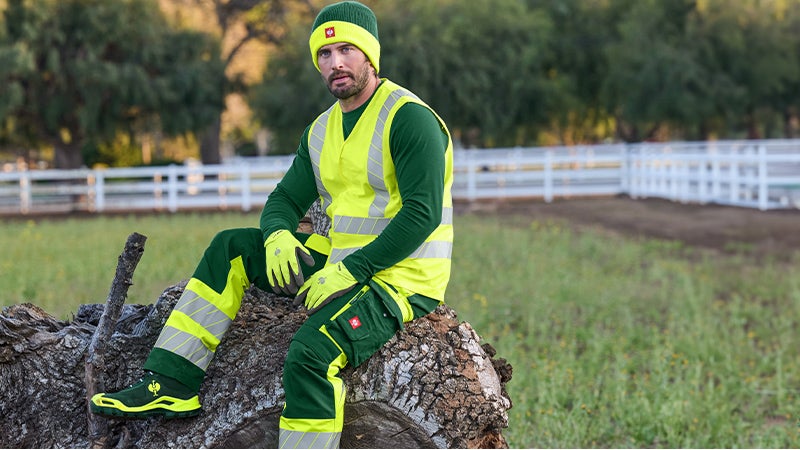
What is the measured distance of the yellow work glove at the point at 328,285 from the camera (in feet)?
10.4

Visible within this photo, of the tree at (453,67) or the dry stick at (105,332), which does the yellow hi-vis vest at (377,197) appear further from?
the tree at (453,67)

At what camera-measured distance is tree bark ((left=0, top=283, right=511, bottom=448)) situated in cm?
328

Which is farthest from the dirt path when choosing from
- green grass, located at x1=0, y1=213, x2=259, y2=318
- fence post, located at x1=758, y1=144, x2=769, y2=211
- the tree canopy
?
the tree canopy

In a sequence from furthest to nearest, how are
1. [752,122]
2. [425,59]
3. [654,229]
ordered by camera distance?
[752,122]
[425,59]
[654,229]

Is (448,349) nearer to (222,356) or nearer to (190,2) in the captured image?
(222,356)

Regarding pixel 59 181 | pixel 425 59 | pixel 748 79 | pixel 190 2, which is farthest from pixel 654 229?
pixel 190 2

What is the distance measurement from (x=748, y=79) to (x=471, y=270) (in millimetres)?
23161

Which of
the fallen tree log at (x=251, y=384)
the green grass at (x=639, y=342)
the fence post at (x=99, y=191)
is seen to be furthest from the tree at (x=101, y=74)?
the fallen tree log at (x=251, y=384)

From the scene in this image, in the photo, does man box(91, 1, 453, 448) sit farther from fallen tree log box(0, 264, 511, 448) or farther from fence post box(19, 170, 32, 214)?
fence post box(19, 170, 32, 214)

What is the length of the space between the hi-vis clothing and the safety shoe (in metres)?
0.04

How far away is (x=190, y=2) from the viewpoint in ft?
119

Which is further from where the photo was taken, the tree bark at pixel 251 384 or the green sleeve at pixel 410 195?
the tree bark at pixel 251 384

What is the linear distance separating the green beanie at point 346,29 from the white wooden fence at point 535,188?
56.9 feet

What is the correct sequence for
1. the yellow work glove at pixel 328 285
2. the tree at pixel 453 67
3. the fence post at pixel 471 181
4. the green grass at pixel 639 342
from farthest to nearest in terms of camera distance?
the tree at pixel 453 67 < the fence post at pixel 471 181 < the green grass at pixel 639 342 < the yellow work glove at pixel 328 285
